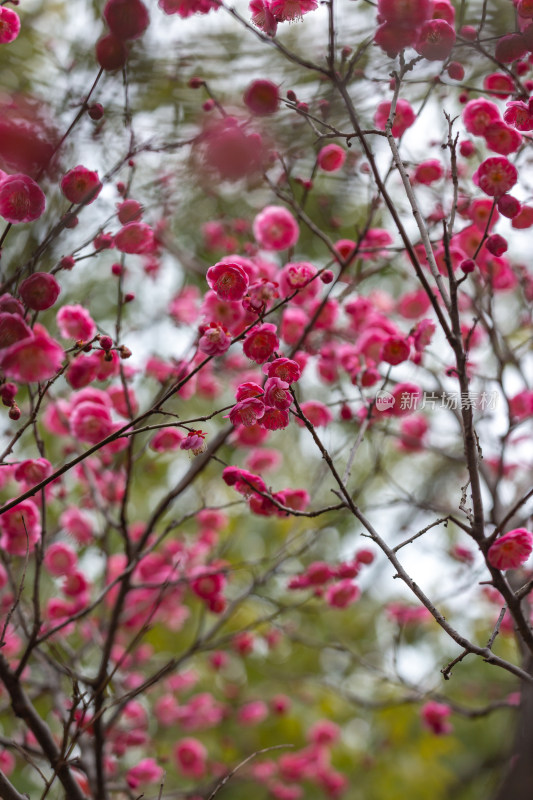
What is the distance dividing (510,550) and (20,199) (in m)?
1.35

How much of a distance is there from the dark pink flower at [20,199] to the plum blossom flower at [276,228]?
3.32 ft

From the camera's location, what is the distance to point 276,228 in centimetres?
249

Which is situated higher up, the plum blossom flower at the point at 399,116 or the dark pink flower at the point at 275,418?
the plum blossom flower at the point at 399,116

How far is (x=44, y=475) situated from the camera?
186cm

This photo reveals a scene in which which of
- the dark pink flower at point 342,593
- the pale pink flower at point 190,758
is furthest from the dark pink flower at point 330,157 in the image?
the pale pink flower at point 190,758

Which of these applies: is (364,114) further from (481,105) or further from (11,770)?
(11,770)

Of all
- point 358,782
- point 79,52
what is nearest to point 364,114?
point 79,52

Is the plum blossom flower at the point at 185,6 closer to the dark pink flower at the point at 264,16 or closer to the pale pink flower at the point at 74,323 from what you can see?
the dark pink flower at the point at 264,16

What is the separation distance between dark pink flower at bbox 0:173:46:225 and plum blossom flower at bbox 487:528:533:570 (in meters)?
1.28

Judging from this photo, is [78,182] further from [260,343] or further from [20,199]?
[260,343]

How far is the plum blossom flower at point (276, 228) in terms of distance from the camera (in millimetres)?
2467

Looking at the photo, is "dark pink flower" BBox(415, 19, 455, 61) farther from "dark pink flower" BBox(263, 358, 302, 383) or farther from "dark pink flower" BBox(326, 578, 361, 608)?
"dark pink flower" BBox(326, 578, 361, 608)

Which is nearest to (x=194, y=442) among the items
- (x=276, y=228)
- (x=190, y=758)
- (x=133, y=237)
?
(x=133, y=237)

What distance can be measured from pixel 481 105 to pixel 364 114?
562mm
